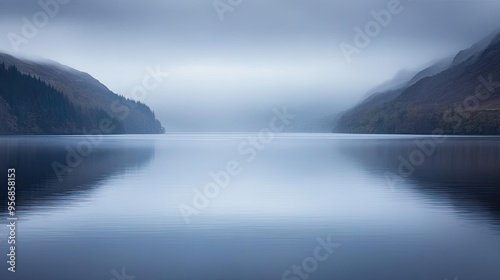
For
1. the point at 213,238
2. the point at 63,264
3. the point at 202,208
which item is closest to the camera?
the point at 63,264

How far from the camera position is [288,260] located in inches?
687

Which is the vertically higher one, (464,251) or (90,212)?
(90,212)

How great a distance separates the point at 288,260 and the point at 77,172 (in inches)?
1446

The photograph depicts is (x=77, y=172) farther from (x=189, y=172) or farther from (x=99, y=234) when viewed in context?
(x=99, y=234)

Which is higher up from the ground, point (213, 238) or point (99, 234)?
point (99, 234)

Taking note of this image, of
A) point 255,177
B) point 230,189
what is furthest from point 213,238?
point 255,177

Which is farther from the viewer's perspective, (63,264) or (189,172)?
(189,172)

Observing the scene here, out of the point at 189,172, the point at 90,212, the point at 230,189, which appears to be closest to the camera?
the point at 90,212

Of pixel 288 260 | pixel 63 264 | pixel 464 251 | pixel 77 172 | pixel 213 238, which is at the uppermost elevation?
pixel 77 172

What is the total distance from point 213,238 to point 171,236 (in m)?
1.62

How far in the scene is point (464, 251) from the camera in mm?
18656

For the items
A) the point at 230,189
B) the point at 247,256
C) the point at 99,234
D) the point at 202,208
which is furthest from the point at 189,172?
the point at 247,256

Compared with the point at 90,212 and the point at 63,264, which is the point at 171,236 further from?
the point at 90,212

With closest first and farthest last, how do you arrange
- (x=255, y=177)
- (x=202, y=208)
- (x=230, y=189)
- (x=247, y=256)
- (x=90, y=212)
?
1. (x=247, y=256)
2. (x=90, y=212)
3. (x=202, y=208)
4. (x=230, y=189)
5. (x=255, y=177)
